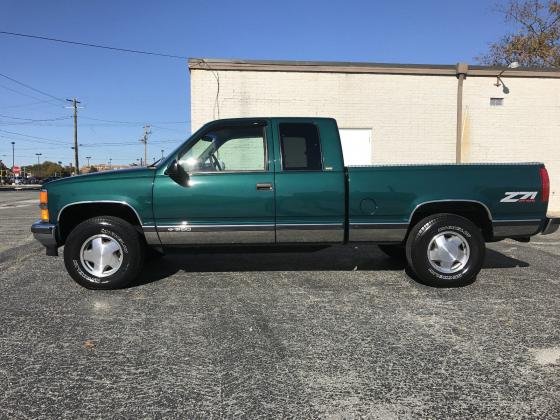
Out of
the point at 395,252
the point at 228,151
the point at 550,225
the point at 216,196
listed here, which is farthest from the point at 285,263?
the point at 550,225

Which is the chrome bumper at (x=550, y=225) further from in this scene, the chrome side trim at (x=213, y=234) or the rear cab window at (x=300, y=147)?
the chrome side trim at (x=213, y=234)

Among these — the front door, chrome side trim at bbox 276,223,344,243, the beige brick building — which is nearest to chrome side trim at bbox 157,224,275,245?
the front door

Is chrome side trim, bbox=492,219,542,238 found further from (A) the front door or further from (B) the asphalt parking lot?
(A) the front door

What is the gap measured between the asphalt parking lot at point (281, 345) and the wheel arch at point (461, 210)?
707mm

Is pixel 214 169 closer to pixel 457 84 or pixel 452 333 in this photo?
pixel 452 333

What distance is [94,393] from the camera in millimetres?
3008

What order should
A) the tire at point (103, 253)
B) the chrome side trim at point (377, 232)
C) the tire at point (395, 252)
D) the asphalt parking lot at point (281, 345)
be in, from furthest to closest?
the tire at point (395, 252) → the chrome side trim at point (377, 232) → the tire at point (103, 253) → the asphalt parking lot at point (281, 345)

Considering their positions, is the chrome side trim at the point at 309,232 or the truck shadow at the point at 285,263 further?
the truck shadow at the point at 285,263

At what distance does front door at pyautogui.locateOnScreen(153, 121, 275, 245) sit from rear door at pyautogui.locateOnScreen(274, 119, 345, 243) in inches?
5.6

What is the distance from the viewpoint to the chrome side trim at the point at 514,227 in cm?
536

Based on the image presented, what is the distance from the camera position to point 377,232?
5.38 meters

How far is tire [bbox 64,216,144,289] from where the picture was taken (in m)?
5.24

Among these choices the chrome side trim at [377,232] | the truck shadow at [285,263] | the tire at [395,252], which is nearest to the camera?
the chrome side trim at [377,232]

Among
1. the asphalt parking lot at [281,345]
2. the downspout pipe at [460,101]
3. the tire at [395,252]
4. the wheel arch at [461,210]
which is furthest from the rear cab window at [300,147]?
the downspout pipe at [460,101]
